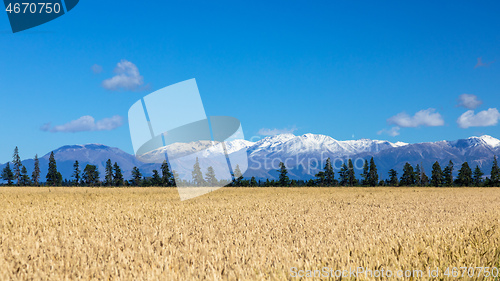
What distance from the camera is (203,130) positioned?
56.5 feet

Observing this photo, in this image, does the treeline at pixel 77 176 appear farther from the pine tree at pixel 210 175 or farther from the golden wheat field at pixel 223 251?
the golden wheat field at pixel 223 251

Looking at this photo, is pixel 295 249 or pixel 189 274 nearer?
pixel 189 274

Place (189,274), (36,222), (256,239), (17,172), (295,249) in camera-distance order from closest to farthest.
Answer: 1. (189,274)
2. (295,249)
3. (256,239)
4. (36,222)
5. (17,172)

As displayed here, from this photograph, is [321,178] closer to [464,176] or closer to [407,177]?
[407,177]

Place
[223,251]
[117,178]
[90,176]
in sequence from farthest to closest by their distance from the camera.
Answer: [90,176], [117,178], [223,251]

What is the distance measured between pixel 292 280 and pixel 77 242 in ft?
15.7

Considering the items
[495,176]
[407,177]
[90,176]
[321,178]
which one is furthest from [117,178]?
[495,176]

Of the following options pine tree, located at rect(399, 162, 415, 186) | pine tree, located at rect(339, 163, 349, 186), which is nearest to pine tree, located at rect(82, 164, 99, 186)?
pine tree, located at rect(339, 163, 349, 186)

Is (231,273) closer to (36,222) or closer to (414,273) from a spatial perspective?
(414,273)

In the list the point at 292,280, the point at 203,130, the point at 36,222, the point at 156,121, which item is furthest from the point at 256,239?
the point at 203,130

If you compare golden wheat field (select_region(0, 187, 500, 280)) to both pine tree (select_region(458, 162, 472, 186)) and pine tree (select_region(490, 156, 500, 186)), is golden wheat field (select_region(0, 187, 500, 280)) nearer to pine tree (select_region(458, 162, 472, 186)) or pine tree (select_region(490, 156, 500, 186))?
pine tree (select_region(490, 156, 500, 186))

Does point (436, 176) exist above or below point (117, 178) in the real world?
below

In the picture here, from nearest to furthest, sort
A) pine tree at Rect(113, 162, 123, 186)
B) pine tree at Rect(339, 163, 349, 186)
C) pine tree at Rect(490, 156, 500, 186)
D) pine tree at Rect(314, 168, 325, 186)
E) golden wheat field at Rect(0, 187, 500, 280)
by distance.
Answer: golden wheat field at Rect(0, 187, 500, 280) < pine tree at Rect(490, 156, 500, 186) < pine tree at Rect(314, 168, 325, 186) < pine tree at Rect(339, 163, 349, 186) < pine tree at Rect(113, 162, 123, 186)

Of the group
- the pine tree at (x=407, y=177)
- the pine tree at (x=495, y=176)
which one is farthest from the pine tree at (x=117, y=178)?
the pine tree at (x=495, y=176)
